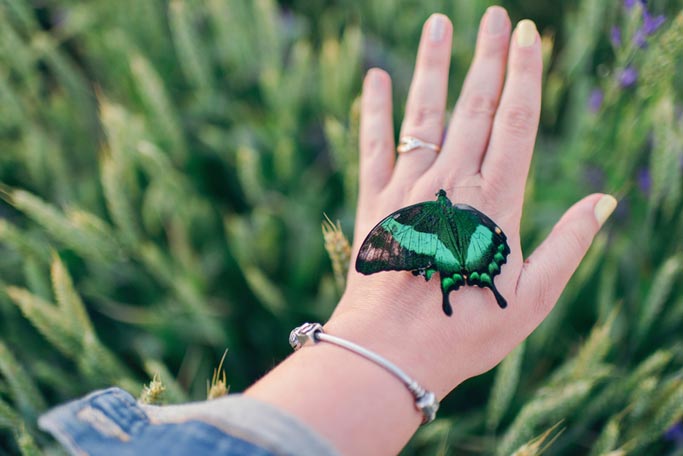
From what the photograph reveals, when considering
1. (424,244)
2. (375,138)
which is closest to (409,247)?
(424,244)

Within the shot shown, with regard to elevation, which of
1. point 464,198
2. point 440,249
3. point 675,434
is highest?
point 464,198

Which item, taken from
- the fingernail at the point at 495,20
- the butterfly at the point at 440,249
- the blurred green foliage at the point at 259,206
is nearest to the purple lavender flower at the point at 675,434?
the blurred green foliage at the point at 259,206

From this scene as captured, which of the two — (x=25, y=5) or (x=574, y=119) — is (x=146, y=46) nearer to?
(x=25, y=5)

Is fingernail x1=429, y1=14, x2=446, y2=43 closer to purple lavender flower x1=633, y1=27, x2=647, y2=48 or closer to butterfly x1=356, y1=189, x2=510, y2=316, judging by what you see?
purple lavender flower x1=633, y1=27, x2=647, y2=48

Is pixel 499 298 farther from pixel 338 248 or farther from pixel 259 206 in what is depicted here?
pixel 259 206

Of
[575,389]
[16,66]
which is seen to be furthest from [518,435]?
[16,66]

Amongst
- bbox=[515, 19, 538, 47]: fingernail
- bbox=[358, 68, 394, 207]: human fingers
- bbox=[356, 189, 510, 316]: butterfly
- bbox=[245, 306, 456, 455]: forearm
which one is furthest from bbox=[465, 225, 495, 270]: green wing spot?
bbox=[515, 19, 538, 47]: fingernail

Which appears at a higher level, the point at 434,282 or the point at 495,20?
the point at 495,20
